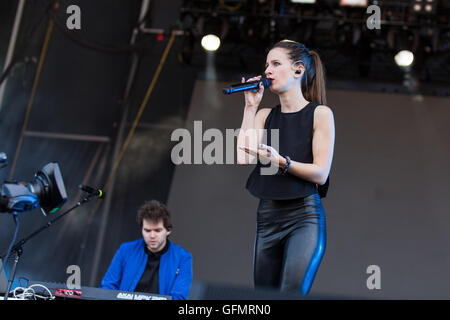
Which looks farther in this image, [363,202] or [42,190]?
[363,202]

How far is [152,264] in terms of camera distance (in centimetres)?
276

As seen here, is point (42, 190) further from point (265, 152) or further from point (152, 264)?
point (152, 264)

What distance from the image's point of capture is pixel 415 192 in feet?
17.8

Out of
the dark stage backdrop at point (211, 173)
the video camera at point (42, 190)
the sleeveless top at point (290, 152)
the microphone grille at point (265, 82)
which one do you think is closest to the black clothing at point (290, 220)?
the sleeveless top at point (290, 152)

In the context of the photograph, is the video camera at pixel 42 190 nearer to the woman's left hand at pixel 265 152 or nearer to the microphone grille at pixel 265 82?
the woman's left hand at pixel 265 152

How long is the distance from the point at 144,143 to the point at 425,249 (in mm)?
2872

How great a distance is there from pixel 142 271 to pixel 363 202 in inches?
127

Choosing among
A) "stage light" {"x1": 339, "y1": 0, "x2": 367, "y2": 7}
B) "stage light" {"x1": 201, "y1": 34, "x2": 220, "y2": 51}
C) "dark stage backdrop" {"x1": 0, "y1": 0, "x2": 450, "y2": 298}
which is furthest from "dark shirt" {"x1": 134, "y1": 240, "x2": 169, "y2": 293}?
"stage light" {"x1": 339, "y1": 0, "x2": 367, "y2": 7}

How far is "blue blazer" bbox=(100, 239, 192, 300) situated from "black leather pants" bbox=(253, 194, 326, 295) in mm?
886

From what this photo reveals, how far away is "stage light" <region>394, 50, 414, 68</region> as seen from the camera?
5.17 m

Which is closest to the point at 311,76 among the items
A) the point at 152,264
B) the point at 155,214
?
the point at 155,214

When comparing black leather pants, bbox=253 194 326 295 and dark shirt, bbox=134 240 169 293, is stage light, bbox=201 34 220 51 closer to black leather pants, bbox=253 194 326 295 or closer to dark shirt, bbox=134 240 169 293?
dark shirt, bbox=134 240 169 293

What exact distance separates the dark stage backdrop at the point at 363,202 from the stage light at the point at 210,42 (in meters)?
0.73

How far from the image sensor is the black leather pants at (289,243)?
174cm
